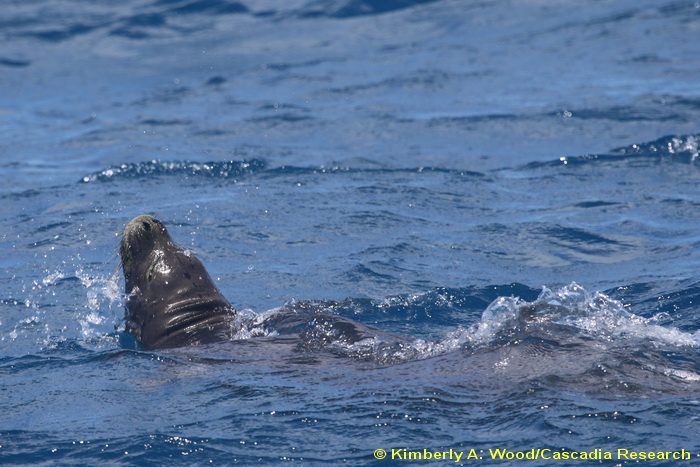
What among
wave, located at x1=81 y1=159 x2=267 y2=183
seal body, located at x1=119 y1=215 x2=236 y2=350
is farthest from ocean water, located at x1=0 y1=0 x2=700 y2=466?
seal body, located at x1=119 y1=215 x2=236 y2=350

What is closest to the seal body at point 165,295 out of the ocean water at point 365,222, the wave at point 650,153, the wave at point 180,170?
the ocean water at point 365,222

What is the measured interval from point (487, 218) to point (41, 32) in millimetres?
16507

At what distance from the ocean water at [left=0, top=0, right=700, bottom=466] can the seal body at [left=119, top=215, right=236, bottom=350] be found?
263mm

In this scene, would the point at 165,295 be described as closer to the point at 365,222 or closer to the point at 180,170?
the point at 365,222

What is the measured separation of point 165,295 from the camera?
756cm

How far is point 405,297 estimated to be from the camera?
8.41m

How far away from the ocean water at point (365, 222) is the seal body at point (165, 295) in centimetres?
26

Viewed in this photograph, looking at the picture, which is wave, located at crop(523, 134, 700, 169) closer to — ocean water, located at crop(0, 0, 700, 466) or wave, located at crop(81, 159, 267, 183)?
ocean water, located at crop(0, 0, 700, 466)

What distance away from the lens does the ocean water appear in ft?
17.8

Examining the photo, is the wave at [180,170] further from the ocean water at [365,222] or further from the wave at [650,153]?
the wave at [650,153]

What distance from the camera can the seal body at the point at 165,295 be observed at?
24.0 feet

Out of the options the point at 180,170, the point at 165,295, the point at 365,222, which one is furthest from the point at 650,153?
the point at 165,295

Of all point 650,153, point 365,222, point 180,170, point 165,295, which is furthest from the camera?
point 180,170

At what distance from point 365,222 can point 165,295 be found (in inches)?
143
